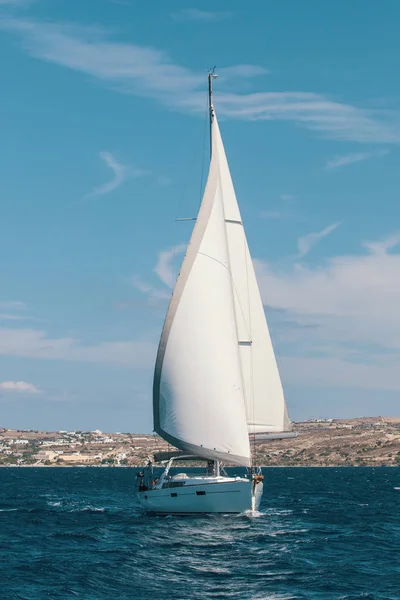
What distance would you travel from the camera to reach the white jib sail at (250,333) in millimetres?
73812

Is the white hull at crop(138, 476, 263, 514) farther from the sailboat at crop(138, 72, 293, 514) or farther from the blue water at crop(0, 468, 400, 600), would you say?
the blue water at crop(0, 468, 400, 600)

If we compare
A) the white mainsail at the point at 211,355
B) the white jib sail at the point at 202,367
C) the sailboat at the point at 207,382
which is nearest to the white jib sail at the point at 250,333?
the white mainsail at the point at 211,355

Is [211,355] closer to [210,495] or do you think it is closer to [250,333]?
[250,333]

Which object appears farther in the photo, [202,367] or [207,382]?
[202,367]

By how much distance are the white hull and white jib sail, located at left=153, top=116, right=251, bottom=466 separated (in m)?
2.27

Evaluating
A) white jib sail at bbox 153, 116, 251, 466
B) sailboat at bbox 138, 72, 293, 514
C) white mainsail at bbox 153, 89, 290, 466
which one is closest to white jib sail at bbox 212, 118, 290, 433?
white mainsail at bbox 153, 89, 290, 466

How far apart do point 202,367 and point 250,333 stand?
7418 millimetres

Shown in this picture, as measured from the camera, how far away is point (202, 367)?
69.0m

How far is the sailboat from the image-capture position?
67.6 meters

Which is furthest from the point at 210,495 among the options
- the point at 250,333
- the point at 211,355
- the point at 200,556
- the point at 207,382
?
the point at 250,333

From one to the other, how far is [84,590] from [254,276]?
1488 inches

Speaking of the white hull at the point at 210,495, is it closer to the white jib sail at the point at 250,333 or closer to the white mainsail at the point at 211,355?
the white mainsail at the point at 211,355

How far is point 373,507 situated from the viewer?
91250mm

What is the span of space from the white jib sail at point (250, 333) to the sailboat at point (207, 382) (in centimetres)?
24
